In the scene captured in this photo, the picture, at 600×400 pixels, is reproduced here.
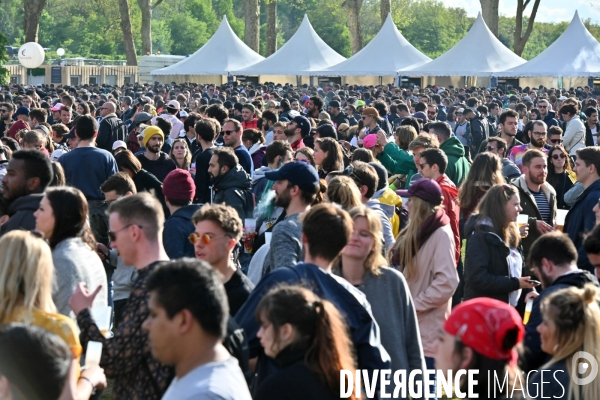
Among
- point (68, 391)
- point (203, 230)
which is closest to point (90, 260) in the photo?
point (203, 230)

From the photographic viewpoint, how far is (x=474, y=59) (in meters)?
34.1

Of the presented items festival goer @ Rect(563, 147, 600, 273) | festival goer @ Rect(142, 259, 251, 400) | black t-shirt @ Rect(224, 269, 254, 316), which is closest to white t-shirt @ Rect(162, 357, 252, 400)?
festival goer @ Rect(142, 259, 251, 400)

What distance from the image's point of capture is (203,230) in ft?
15.1

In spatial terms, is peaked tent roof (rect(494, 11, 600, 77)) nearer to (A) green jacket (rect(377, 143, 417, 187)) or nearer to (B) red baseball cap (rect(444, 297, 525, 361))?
(A) green jacket (rect(377, 143, 417, 187))

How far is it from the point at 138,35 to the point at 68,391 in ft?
306

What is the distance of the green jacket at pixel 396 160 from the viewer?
32.3 ft

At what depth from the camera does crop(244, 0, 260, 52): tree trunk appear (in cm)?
4647

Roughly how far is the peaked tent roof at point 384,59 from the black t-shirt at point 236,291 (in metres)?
31.1

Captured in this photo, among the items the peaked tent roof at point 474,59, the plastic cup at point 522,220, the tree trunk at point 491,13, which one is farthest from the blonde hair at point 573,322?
the tree trunk at point 491,13

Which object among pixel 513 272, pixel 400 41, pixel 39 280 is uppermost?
pixel 400 41

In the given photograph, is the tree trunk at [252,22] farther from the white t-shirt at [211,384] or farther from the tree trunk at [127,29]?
the white t-shirt at [211,384]

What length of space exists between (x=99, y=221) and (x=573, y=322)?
4.92 meters

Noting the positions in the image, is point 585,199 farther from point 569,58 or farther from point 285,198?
point 569,58

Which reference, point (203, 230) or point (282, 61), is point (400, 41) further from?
point (203, 230)
